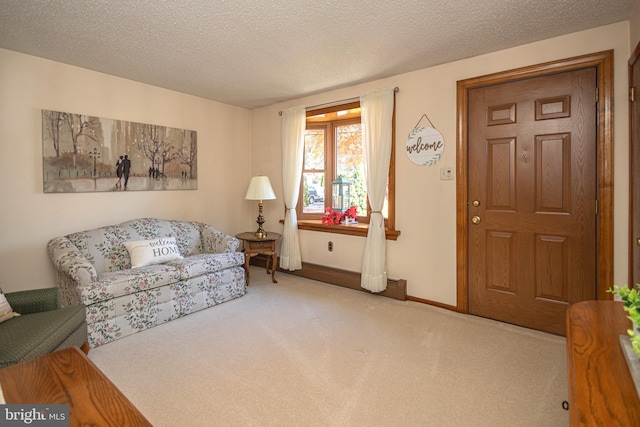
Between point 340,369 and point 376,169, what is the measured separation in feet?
7.00

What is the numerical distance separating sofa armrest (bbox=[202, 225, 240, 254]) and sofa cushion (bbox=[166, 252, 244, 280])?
4.8 inches

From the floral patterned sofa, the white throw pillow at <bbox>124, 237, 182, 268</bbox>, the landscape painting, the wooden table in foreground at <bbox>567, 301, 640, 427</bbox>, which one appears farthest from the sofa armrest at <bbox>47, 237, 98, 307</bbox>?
the wooden table in foreground at <bbox>567, 301, 640, 427</bbox>

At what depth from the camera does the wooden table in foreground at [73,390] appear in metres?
1.09

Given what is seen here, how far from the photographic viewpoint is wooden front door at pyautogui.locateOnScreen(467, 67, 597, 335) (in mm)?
2592

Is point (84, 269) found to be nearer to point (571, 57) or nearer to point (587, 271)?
point (587, 271)

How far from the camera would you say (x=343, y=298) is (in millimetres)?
3643

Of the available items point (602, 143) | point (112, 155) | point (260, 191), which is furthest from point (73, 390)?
point (602, 143)

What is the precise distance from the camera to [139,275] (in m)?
2.86

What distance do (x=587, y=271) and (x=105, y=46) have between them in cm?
431

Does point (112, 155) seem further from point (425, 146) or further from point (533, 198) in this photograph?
point (533, 198)

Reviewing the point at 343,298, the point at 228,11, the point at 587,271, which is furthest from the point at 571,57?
the point at 343,298

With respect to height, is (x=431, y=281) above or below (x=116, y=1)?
below

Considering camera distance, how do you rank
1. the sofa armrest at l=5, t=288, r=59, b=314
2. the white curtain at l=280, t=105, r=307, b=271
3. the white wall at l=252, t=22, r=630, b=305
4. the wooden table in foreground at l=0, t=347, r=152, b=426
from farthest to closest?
the white curtain at l=280, t=105, r=307, b=271 < the white wall at l=252, t=22, r=630, b=305 < the sofa armrest at l=5, t=288, r=59, b=314 < the wooden table in foreground at l=0, t=347, r=152, b=426

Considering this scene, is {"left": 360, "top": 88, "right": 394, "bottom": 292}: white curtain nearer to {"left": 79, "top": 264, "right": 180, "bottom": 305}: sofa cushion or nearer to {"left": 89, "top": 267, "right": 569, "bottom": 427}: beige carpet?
{"left": 89, "top": 267, "right": 569, "bottom": 427}: beige carpet
